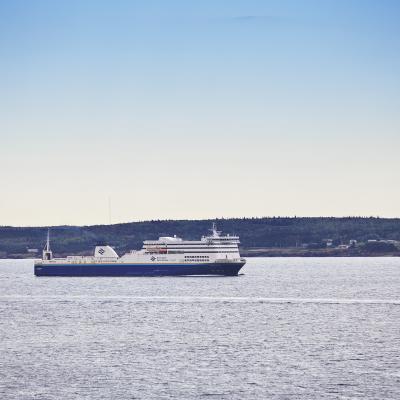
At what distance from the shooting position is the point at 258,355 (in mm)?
60469

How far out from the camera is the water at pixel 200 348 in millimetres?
48219

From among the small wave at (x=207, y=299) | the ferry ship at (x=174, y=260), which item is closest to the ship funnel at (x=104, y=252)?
the ferry ship at (x=174, y=260)

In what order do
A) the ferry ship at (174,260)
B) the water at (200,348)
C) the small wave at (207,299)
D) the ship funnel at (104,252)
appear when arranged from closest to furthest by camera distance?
the water at (200,348), the small wave at (207,299), the ferry ship at (174,260), the ship funnel at (104,252)

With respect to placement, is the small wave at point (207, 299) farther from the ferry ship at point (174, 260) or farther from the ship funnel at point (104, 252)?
the ship funnel at point (104, 252)

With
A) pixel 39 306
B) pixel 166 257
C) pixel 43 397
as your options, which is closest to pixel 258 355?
pixel 43 397

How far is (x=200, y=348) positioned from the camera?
64.1m

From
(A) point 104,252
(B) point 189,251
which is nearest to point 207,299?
(B) point 189,251

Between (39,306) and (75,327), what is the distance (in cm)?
2635

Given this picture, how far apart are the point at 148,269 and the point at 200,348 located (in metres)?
106

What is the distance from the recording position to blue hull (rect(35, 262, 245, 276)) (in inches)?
6570

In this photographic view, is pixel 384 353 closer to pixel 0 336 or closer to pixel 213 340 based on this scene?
pixel 213 340

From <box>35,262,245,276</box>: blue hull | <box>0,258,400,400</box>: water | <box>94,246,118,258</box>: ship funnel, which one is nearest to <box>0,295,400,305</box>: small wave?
<box>0,258,400,400</box>: water

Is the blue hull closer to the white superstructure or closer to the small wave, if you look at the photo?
the white superstructure

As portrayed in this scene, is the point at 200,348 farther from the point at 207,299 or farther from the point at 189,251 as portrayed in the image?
the point at 189,251
